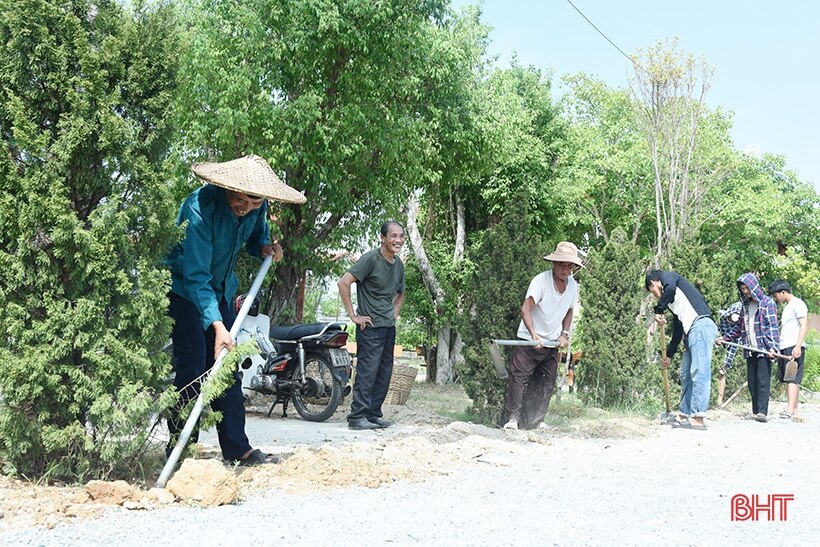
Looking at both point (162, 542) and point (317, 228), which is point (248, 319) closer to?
point (317, 228)

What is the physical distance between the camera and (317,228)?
1199 centimetres

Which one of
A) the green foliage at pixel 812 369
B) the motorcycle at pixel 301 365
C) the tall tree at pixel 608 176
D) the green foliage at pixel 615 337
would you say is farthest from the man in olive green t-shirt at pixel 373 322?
the tall tree at pixel 608 176

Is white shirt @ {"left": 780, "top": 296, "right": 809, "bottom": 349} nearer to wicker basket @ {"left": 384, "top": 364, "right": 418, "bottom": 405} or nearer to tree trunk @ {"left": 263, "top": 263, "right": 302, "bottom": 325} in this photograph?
wicker basket @ {"left": 384, "top": 364, "right": 418, "bottom": 405}

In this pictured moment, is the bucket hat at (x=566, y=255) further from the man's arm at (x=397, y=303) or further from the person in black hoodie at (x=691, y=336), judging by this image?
the person in black hoodie at (x=691, y=336)

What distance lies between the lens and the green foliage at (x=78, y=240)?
14.4 ft

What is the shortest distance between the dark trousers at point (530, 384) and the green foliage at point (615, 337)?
361cm

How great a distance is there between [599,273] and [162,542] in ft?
32.2

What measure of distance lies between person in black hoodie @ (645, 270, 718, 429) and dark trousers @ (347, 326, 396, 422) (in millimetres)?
3493

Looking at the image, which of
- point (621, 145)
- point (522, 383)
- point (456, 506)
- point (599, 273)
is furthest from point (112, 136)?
point (621, 145)

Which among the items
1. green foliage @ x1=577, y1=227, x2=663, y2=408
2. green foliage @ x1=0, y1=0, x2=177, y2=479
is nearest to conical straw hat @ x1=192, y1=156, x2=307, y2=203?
green foliage @ x1=0, y1=0, x2=177, y2=479

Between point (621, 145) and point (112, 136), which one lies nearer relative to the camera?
point (112, 136)

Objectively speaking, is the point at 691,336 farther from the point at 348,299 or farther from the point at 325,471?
the point at 325,471
